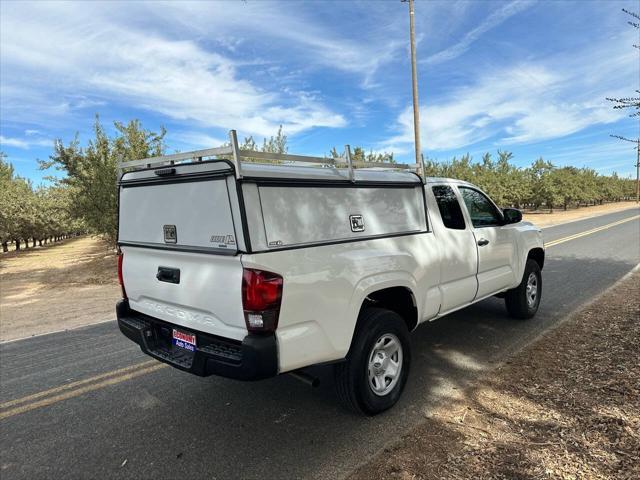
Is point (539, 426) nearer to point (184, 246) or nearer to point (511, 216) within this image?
point (511, 216)

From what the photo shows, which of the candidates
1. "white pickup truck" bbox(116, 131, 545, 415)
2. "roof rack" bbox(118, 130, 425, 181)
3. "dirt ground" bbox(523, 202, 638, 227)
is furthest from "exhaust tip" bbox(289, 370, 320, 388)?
"dirt ground" bbox(523, 202, 638, 227)

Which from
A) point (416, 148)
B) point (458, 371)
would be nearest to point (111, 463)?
point (458, 371)

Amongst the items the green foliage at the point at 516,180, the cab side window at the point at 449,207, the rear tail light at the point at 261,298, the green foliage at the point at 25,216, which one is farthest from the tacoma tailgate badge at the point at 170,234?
the green foliage at the point at 516,180

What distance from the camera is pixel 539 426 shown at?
123 inches

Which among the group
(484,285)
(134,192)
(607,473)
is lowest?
(607,473)

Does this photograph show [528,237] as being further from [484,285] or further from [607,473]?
[607,473]

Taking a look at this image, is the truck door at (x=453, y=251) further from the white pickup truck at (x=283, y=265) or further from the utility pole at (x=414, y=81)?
the utility pole at (x=414, y=81)

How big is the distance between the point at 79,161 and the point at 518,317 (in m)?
14.0

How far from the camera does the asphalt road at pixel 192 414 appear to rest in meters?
2.89

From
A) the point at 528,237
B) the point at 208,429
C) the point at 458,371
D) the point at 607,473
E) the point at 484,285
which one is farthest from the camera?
the point at 528,237

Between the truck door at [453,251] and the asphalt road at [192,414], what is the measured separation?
0.75 meters

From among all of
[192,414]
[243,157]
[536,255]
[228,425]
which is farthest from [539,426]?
[536,255]

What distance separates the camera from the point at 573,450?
2.80 m

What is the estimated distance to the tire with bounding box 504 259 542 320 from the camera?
18.6 feet
